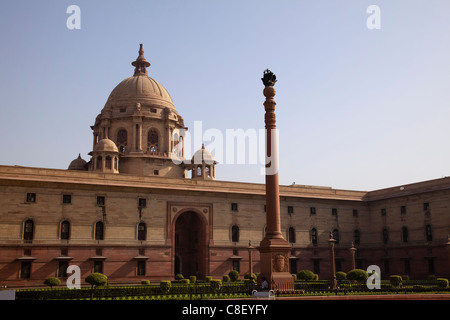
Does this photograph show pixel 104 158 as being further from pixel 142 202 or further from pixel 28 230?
pixel 28 230

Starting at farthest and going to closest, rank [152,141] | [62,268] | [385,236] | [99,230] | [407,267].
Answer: [152,141] → [385,236] → [407,267] → [99,230] → [62,268]

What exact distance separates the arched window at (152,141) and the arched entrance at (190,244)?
33.3 ft

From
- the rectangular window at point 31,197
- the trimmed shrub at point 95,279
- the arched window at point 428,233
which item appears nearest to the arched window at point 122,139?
the rectangular window at point 31,197

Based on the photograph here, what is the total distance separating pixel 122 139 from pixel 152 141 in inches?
128

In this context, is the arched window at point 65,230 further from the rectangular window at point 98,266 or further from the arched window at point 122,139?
the arched window at point 122,139

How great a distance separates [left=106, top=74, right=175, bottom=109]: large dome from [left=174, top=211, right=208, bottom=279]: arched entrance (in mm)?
15122

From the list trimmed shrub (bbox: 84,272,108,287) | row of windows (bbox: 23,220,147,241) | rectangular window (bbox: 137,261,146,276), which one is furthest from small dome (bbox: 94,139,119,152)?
trimmed shrub (bbox: 84,272,108,287)

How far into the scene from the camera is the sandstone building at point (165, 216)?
36594mm

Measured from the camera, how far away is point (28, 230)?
36125 mm

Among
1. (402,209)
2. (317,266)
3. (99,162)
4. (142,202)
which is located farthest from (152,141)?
(402,209)

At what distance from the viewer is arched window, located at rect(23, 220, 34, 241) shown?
35938 millimetres
